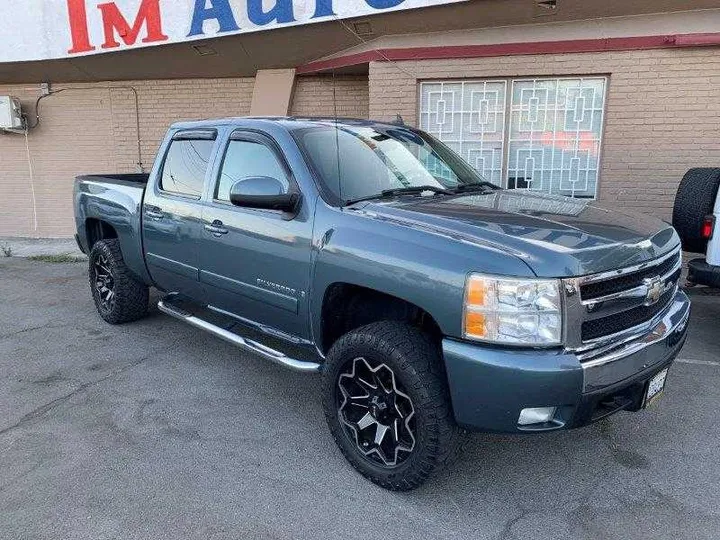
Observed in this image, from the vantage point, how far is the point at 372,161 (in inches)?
146

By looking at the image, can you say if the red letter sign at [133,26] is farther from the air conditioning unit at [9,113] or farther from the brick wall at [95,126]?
the air conditioning unit at [9,113]

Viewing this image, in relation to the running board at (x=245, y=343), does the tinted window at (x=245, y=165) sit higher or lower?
higher

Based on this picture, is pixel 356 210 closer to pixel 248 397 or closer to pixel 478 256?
pixel 478 256

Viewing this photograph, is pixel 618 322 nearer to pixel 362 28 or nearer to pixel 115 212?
pixel 115 212

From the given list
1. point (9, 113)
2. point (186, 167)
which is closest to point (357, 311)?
point (186, 167)

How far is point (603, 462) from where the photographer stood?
3.26m

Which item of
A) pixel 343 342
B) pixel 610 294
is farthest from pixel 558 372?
pixel 343 342

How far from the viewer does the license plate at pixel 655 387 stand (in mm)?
2850

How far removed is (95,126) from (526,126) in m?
7.88

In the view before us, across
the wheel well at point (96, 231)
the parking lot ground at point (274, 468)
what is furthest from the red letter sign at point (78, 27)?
the parking lot ground at point (274, 468)

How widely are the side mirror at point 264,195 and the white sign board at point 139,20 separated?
179 inches

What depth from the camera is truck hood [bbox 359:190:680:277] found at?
2.57 metres

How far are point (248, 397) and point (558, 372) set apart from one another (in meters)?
2.38

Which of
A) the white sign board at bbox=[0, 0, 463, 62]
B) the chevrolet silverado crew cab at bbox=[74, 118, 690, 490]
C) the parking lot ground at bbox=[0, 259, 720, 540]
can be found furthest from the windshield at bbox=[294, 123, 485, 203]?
the white sign board at bbox=[0, 0, 463, 62]
